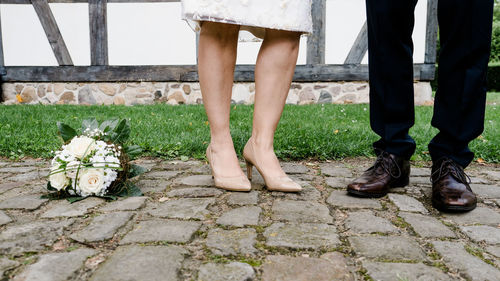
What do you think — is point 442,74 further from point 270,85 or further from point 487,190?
point 270,85

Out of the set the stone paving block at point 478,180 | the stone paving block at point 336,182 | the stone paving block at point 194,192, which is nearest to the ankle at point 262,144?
the stone paving block at point 194,192

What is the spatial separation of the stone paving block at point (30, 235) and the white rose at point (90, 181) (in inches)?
9.0

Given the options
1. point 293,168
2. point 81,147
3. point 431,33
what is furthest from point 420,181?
point 431,33

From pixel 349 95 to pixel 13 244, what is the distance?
5792 mm

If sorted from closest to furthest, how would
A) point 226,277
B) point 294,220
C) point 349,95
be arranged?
point 226,277
point 294,220
point 349,95

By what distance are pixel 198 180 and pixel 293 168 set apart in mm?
564

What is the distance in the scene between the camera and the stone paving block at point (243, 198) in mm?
1531

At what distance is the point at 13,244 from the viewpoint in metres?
1.11

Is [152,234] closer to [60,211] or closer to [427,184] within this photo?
[60,211]

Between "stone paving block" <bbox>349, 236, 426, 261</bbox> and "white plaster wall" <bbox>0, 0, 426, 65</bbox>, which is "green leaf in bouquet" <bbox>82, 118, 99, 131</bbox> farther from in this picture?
"white plaster wall" <bbox>0, 0, 426, 65</bbox>

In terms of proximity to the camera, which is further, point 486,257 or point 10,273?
point 486,257

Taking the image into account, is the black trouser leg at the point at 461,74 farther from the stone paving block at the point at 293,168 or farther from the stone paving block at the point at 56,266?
the stone paving block at the point at 56,266

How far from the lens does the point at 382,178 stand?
168cm

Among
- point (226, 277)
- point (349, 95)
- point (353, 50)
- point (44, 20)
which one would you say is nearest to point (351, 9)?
point (353, 50)
